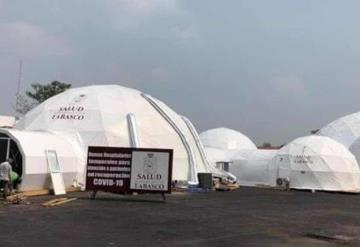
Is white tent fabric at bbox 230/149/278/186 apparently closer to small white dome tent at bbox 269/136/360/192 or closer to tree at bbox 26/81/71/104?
small white dome tent at bbox 269/136/360/192

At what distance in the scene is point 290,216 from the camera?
2088 cm

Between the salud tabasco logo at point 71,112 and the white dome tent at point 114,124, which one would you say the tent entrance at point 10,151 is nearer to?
the white dome tent at point 114,124

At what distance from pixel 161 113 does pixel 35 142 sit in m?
11.1

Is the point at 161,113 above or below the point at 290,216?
above

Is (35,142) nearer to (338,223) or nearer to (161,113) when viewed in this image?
(161,113)

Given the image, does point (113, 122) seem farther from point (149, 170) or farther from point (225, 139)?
point (225, 139)

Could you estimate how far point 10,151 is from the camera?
2828cm

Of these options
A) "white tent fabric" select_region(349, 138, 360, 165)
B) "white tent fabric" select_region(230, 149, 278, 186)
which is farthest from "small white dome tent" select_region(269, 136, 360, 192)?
"white tent fabric" select_region(349, 138, 360, 165)

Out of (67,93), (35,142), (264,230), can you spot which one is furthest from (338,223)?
(67,93)

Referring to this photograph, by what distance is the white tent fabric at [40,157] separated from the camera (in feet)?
89.2

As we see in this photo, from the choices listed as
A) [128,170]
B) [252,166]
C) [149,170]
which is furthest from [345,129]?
[128,170]

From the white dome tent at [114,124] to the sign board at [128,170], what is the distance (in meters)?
6.83

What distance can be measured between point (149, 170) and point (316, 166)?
24049mm

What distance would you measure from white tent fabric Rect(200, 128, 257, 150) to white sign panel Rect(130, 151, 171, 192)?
125ft
